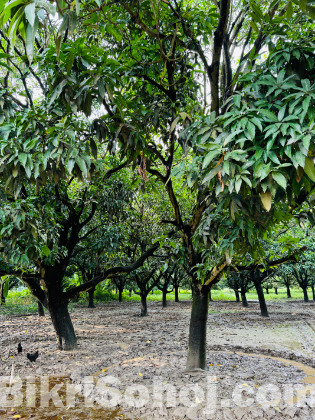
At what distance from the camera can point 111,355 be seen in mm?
6355

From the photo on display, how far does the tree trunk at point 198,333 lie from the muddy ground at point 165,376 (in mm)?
207

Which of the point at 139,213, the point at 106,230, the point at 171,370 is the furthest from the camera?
the point at 139,213

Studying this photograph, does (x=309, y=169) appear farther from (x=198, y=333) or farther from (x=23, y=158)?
(x=198, y=333)

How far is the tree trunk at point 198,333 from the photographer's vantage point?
488 centimetres

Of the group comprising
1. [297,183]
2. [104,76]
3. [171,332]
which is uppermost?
[104,76]

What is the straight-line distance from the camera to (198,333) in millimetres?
4918

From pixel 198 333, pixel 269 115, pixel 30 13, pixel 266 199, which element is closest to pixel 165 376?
pixel 198 333

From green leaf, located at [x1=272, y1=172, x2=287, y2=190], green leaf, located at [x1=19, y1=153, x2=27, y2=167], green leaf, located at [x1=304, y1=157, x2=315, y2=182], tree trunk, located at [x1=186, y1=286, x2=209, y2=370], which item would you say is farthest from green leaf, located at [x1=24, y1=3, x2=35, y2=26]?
tree trunk, located at [x1=186, y1=286, x2=209, y2=370]

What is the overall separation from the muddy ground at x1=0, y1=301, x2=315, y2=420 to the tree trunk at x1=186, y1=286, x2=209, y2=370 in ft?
0.68

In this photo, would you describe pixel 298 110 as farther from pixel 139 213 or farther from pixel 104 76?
pixel 139 213

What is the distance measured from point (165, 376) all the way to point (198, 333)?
2.75ft

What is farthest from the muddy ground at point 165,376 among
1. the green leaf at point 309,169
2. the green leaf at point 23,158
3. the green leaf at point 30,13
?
the green leaf at point 30,13

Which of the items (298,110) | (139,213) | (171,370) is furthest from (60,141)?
(139,213)

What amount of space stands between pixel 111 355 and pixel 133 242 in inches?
279
